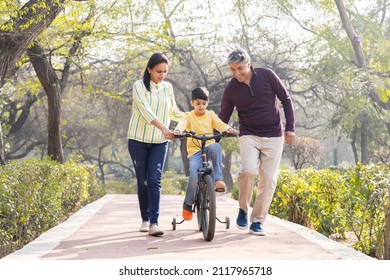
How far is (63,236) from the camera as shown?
792 centimetres

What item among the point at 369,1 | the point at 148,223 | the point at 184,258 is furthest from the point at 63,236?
the point at 369,1

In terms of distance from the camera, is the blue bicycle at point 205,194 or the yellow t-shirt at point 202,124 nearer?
the blue bicycle at point 205,194

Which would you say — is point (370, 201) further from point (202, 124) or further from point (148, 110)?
point (148, 110)

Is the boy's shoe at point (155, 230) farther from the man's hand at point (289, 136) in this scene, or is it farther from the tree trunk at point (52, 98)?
the tree trunk at point (52, 98)

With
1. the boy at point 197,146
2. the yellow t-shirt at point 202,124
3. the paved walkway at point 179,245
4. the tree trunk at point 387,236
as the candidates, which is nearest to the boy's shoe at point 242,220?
the paved walkway at point 179,245

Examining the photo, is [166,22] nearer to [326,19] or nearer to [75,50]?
[75,50]

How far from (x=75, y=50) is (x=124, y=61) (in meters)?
7.04

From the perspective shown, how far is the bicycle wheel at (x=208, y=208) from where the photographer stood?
7.08m

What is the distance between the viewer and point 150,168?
7.78 meters

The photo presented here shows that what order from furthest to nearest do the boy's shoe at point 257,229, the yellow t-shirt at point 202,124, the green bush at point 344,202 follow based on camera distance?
the yellow t-shirt at point 202,124 → the boy's shoe at point 257,229 → the green bush at point 344,202

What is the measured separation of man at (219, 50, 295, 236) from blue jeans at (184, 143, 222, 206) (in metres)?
0.31

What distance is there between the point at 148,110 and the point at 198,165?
2.87 feet

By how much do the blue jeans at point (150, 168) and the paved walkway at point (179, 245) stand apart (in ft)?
1.27

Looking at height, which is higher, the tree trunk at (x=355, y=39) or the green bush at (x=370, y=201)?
the tree trunk at (x=355, y=39)
